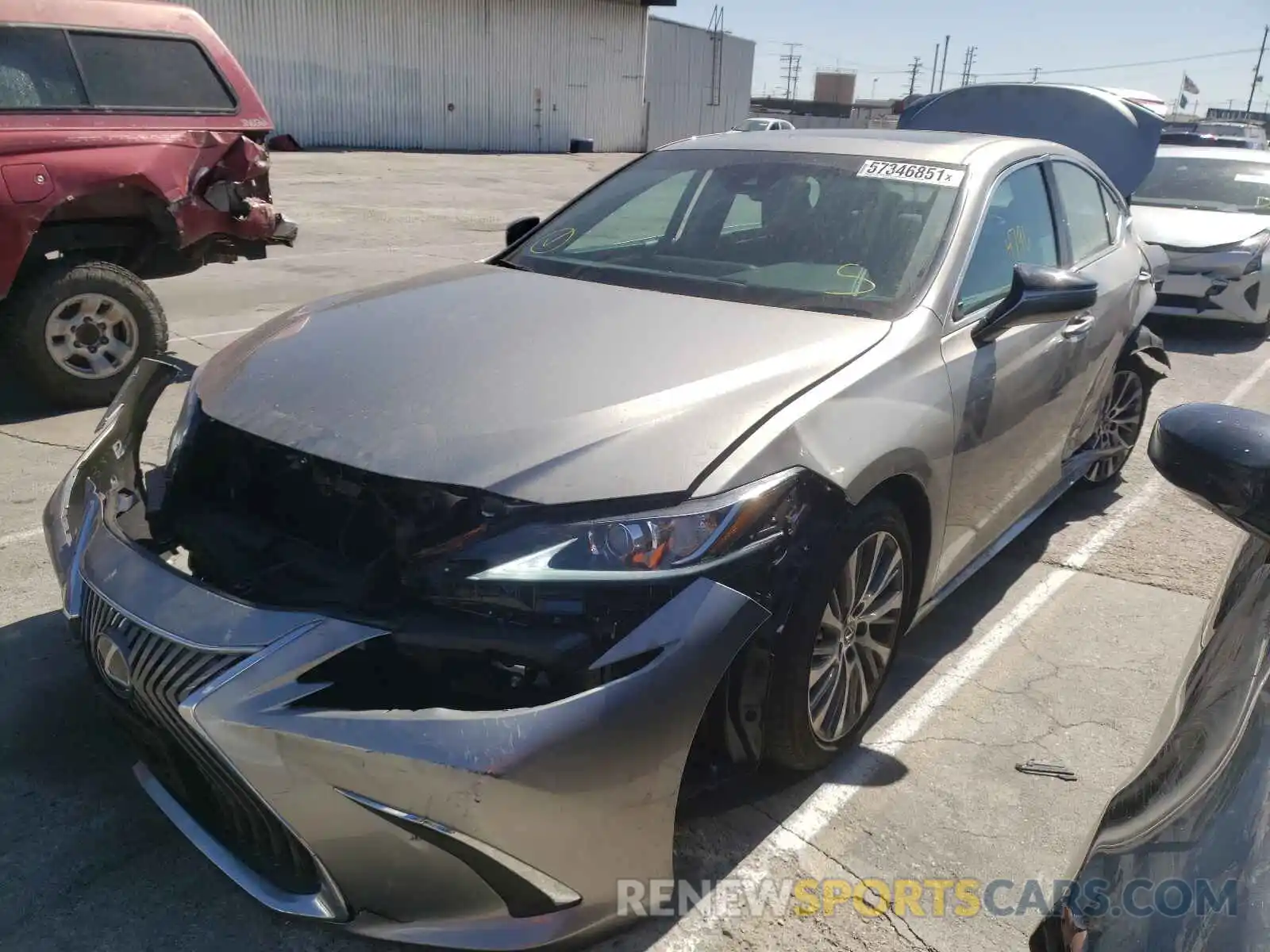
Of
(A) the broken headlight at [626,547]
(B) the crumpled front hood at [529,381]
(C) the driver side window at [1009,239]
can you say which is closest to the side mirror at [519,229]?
(B) the crumpled front hood at [529,381]

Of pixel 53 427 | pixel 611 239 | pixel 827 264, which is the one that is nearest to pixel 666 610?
pixel 827 264

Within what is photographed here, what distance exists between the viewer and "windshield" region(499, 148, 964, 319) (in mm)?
3352

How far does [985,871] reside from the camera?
268 cm

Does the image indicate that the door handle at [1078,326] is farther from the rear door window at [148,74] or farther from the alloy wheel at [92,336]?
the rear door window at [148,74]

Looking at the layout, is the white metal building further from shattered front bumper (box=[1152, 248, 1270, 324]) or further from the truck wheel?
shattered front bumper (box=[1152, 248, 1270, 324])

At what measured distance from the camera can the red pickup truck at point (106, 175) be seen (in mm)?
5758

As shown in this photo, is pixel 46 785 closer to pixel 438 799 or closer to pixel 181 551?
pixel 181 551

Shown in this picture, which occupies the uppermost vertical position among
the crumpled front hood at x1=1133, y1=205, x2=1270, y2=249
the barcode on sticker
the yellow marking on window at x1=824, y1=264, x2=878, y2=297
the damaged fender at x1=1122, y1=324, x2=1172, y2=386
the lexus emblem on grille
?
the barcode on sticker

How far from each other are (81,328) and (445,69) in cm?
2686

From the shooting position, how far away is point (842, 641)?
9.14 ft

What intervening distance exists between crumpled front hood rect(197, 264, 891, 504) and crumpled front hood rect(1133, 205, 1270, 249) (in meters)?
7.70

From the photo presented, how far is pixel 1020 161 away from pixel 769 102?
64.7 metres

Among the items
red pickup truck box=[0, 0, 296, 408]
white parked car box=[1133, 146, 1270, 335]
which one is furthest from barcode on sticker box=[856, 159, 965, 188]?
white parked car box=[1133, 146, 1270, 335]

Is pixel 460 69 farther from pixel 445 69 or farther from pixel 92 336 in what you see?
pixel 92 336
